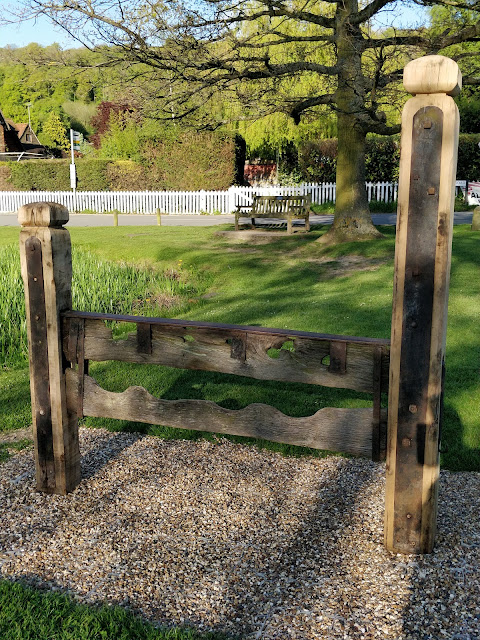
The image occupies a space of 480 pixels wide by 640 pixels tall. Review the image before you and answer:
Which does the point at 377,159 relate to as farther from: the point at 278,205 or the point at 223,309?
the point at 223,309

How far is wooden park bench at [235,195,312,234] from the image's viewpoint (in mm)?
17938

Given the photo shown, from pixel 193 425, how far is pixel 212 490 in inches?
20.2

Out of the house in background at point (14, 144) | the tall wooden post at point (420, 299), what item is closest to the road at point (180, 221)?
the tall wooden post at point (420, 299)

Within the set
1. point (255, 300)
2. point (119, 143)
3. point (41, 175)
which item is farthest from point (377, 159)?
point (255, 300)

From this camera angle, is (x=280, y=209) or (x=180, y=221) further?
(x=180, y=221)

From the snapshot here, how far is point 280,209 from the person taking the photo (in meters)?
18.8

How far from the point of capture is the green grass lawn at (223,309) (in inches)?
112

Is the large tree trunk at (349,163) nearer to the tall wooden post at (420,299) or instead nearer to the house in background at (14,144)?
the tall wooden post at (420,299)

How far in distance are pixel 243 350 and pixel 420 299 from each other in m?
0.98

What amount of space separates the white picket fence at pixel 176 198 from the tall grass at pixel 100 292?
15.8m

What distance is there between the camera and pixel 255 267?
13062mm

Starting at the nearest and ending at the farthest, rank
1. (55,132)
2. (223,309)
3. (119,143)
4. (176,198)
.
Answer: (223,309), (176,198), (119,143), (55,132)

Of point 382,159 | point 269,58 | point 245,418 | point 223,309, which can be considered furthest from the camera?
point 382,159

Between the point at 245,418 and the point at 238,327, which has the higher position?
the point at 238,327
